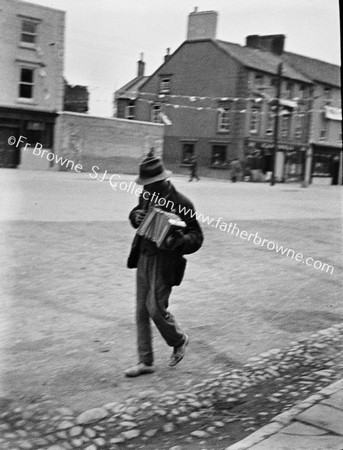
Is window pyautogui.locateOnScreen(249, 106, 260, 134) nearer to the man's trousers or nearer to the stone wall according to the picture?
the stone wall

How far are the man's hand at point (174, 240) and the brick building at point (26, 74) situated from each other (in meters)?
1.21

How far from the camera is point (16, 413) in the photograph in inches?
139

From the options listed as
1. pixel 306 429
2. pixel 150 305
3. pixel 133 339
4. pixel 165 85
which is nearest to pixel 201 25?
pixel 165 85

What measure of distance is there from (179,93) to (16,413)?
10.1 feet

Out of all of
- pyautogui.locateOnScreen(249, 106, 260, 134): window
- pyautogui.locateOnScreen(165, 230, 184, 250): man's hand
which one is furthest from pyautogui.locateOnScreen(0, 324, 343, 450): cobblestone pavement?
pyautogui.locateOnScreen(249, 106, 260, 134): window

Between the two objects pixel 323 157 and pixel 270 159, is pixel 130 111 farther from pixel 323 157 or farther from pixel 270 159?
pixel 323 157

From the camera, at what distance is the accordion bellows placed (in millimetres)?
3920

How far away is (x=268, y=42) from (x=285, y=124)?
37.2 inches

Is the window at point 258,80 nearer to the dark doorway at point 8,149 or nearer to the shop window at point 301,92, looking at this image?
the shop window at point 301,92

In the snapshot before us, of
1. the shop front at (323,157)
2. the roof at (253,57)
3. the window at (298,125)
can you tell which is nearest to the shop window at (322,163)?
the shop front at (323,157)

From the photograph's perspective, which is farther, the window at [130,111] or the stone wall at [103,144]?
the window at [130,111]

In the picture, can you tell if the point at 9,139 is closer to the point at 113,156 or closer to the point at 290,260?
the point at 113,156

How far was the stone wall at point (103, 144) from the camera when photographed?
4.64 metres

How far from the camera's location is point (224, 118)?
5.46 m
